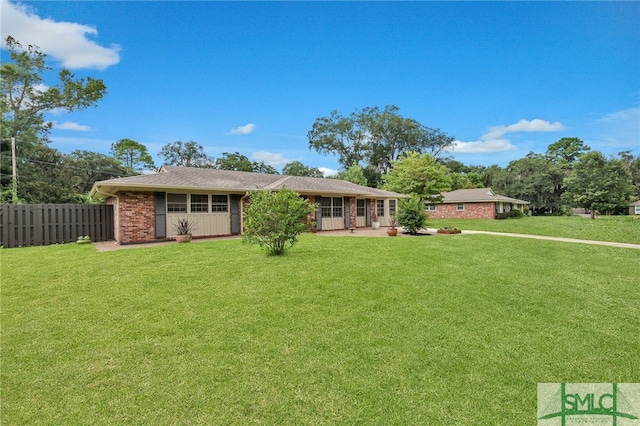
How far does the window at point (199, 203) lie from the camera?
1358 centimetres

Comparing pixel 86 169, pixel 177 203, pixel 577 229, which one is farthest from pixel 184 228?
pixel 86 169

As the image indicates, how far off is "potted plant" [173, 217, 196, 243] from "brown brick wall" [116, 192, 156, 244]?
0.91 metres

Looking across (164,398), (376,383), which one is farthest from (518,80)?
(164,398)

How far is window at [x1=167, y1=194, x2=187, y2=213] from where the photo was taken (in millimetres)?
12914

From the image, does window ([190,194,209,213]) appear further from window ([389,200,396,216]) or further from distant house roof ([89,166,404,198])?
window ([389,200,396,216])

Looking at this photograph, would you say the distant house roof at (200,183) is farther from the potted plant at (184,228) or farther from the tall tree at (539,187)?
the tall tree at (539,187)

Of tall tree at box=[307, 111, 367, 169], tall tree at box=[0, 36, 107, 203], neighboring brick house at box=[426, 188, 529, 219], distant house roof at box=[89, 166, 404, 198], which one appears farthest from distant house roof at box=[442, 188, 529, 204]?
tall tree at box=[0, 36, 107, 203]

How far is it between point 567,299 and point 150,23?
1556cm

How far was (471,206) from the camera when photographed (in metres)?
33.0

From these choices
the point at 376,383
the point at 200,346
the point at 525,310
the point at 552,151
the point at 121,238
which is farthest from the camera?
the point at 552,151

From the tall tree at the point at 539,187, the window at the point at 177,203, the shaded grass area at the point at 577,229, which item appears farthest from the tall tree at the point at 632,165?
the window at the point at 177,203

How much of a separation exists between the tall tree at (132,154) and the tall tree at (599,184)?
52360 millimetres

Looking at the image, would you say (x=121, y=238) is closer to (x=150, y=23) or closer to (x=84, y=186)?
(x=150, y=23)

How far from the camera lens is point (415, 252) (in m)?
9.23
